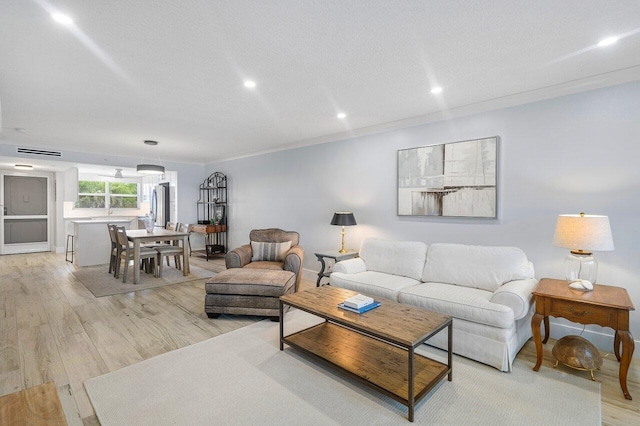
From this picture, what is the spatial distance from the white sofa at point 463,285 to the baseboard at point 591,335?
1.20ft

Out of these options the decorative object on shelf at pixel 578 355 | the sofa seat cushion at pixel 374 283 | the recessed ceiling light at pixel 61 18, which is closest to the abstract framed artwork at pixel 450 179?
the sofa seat cushion at pixel 374 283

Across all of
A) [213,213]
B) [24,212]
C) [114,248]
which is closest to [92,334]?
[114,248]

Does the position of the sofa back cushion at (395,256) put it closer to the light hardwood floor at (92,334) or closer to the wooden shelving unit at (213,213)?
the light hardwood floor at (92,334)

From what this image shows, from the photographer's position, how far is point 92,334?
2973 mm

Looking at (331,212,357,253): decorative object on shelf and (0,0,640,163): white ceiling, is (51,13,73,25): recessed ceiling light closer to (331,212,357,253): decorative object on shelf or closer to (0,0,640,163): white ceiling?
(0,0,640,163): white ceiling

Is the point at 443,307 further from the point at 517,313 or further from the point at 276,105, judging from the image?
the point at 276,105

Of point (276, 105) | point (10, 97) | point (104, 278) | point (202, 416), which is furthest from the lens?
point (104, 278)

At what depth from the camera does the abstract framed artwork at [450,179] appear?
3.37 m

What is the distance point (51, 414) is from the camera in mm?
1257

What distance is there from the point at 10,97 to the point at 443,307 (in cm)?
489

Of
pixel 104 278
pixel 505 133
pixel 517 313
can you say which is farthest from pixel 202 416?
pixel 104 278

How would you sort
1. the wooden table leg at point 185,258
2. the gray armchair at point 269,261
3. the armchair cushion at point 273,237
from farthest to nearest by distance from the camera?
the wooden table leg at point 185,258
the armchair cushion at point 273,237
the gray armchair at point 269,261

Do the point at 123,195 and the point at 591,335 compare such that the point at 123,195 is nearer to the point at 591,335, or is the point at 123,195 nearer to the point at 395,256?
the point at 395,256

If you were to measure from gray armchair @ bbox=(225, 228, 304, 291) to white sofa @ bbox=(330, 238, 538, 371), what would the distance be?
1.94ft
